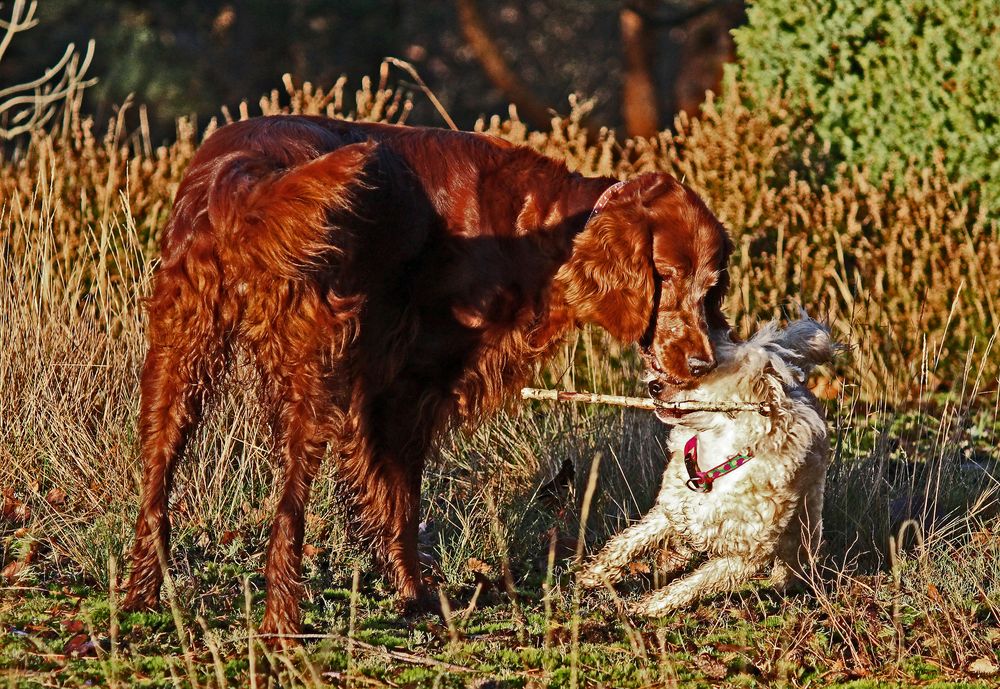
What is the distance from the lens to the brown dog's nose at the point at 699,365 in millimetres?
3639

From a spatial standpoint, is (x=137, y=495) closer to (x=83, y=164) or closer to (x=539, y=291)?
(x=539, y=291)

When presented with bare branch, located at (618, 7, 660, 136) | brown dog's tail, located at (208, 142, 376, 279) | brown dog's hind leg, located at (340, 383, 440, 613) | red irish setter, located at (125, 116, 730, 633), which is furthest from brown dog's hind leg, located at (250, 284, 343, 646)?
bare branch, located at (618, 7, 660, 136)

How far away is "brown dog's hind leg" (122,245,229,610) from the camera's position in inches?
122

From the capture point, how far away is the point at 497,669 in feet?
10.6

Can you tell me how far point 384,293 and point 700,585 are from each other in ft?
4.09

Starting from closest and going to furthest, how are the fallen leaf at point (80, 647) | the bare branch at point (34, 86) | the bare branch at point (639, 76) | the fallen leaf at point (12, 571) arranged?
the fallen leaf at point (80, 647), the fallen leaf at point (12, 571), the bare branch at point (34, 86), the bare branch at point (639, 76)

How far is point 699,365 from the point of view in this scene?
11.9ft

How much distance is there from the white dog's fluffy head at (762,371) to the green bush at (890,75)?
2.82m

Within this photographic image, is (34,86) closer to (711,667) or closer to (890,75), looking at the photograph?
(890,75)

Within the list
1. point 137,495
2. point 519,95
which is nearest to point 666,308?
point 137,495

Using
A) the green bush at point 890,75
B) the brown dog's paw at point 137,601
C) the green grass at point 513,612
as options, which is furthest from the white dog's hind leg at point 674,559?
the green bush at point 890,75

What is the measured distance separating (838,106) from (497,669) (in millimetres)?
4530

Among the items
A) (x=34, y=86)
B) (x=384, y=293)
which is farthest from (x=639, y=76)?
(x=384, y=293)

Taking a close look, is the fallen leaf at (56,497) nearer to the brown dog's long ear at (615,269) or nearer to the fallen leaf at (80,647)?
the fallen leaf at (80,647)
